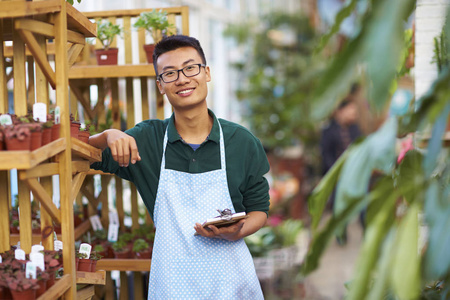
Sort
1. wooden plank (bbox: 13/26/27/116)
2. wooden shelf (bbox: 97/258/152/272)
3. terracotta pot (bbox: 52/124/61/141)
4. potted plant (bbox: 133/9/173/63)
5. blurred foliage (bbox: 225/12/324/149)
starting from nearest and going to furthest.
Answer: terracotta pot (bbox: 52/124/61/141), wooden plank (bbox: 13/26/27/116), wooden shelf (bbox: 97/258/152/272), potted plant (bbox: 133/9/173/63), blurred foliage (bbox: 225/12/324/149)

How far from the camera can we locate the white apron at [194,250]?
2045mm

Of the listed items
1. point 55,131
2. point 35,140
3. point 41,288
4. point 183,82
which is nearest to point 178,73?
point 183,82

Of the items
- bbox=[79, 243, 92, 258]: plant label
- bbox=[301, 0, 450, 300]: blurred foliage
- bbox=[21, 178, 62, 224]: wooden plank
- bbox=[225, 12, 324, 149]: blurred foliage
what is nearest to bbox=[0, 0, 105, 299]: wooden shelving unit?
bbox=[21, 178, 62, 224]: wooden plank

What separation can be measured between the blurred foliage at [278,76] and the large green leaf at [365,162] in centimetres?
578

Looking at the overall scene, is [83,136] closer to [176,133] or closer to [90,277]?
[176,133]

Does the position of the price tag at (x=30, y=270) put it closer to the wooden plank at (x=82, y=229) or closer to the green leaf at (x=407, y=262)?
the green leaf at (x=407, y=262)

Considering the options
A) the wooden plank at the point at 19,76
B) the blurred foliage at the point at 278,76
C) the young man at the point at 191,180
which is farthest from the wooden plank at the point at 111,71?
the blurred foliage at the point at 278,76

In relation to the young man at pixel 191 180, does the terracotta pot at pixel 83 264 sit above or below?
below

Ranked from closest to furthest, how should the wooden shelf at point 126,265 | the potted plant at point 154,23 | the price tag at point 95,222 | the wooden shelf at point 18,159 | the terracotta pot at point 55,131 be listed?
the wooden shelf at point 18,159 → the terracotta pot at point 55,131 → the wooden shelf at point 126,265 → the potted plant at point 154,23 → the price tag at point 95,222

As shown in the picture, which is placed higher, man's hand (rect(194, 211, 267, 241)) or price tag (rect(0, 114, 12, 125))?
price tag (rect(0, 114, 12, 125))

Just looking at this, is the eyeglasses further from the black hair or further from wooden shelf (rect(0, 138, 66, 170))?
wooden shelf (rect(0, 138, 66, 170))

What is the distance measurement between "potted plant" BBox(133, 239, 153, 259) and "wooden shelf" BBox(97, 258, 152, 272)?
61 mm

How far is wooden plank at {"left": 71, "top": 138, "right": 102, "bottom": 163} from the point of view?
189 centimetres

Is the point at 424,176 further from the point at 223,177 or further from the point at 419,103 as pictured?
the point at 223,177
